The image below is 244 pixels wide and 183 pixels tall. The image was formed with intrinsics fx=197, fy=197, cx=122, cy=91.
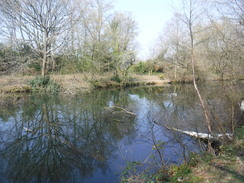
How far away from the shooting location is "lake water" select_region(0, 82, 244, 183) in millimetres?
4828

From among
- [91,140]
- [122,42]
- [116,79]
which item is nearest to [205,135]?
[91,140]

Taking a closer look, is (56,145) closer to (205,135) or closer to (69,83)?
(205,135)

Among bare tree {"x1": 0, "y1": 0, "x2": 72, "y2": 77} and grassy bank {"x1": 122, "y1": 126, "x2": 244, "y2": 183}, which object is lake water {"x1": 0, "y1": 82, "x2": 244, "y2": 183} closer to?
grassy bank {"x1": 122, "y1": 126, "x2": 244, "y2": 183}

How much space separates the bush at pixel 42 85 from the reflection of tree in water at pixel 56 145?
22.7ft

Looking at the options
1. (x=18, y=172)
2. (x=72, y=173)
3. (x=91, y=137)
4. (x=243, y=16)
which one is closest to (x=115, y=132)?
(x=91, y=137)

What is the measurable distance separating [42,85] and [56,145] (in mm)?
12159

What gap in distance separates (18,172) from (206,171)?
4.27m

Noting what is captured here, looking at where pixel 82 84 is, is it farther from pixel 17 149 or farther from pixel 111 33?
pixel 17 149

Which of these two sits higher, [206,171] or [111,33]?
[111,33]

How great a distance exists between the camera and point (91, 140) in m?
6.91

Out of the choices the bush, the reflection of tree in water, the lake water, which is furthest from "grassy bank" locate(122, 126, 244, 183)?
the bush

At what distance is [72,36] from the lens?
1867cm

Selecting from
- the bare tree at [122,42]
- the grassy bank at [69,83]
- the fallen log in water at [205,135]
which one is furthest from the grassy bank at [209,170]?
the bare tree at [122,42]

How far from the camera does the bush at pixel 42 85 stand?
1716 centimetres
